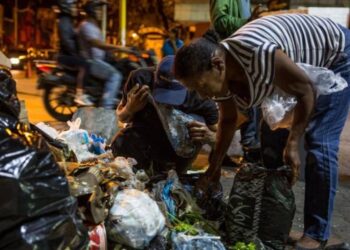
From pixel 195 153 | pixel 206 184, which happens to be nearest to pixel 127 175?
pixel 206 184

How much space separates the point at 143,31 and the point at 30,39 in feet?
21.8

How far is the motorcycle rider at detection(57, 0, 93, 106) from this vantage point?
6.98m

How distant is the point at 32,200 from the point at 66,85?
17.6 ft

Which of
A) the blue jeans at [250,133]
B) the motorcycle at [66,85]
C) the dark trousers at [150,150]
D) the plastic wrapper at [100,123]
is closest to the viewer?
the dark trousers at [150,150]

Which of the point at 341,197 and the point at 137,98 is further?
the point at 341,197

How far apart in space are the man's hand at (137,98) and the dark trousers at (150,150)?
140 millimetres

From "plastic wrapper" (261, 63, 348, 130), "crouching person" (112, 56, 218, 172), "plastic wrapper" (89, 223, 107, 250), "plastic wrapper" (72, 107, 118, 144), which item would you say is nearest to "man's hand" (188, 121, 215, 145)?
"crouching person" (112, 56, 218, 172)

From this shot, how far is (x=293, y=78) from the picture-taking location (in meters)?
2.43

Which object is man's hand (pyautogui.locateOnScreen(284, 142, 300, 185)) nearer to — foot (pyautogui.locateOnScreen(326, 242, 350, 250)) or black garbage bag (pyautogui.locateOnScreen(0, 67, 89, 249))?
foot (pyautogui.locateOnScreen(326, 242, 350, 250))

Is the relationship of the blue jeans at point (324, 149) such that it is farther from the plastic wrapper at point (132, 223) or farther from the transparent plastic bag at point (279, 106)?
the plastic wrapper at point (132, 223)

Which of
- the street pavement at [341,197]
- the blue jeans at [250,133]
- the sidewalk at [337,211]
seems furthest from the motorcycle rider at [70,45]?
the sidewalk at [337,211]

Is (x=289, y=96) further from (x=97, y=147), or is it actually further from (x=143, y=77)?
(x=97, y=147)

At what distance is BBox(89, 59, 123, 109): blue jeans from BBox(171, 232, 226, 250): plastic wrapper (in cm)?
448

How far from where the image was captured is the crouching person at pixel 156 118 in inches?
128
